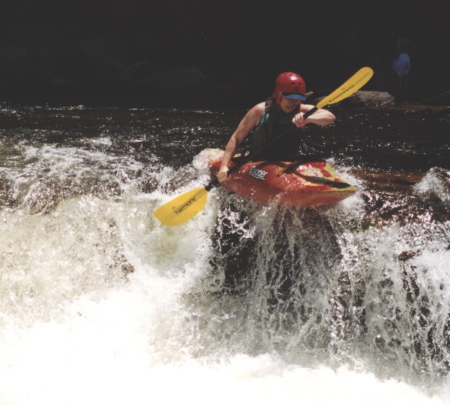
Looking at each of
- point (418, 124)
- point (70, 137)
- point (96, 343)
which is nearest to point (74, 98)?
point (70, 137)

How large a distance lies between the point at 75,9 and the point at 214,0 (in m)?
3.66

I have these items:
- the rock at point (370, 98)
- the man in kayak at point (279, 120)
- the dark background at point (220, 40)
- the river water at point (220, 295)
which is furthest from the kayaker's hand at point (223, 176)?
the dark background at point (220, 40)

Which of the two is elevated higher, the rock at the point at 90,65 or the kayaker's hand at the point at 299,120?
the rock at the point at 90,65

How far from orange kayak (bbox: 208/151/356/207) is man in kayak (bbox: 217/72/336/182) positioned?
0.17 m

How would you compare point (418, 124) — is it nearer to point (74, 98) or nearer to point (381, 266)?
point (381, 266)

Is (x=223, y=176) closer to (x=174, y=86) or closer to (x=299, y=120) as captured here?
(x=299, y=120)

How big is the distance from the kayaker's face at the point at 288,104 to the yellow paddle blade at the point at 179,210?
3.15 feet

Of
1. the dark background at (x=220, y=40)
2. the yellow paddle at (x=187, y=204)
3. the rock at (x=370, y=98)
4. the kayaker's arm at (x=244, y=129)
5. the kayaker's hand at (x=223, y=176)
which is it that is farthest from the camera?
the dark background at (x=220, y=40)

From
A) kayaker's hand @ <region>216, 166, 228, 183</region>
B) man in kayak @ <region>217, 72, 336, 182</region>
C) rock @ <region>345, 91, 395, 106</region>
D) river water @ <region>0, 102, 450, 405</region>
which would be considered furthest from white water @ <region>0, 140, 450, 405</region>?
rock @ <region>345, 91, 395, 106</region>

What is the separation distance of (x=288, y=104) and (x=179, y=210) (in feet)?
3.73

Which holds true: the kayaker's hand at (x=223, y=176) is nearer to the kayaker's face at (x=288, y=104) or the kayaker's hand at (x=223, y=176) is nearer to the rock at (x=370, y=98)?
the kayaker's face at (x=288, y=104)

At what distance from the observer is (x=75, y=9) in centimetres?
1227

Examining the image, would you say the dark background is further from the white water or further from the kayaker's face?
the white water

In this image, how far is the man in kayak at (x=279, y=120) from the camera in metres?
3.46
